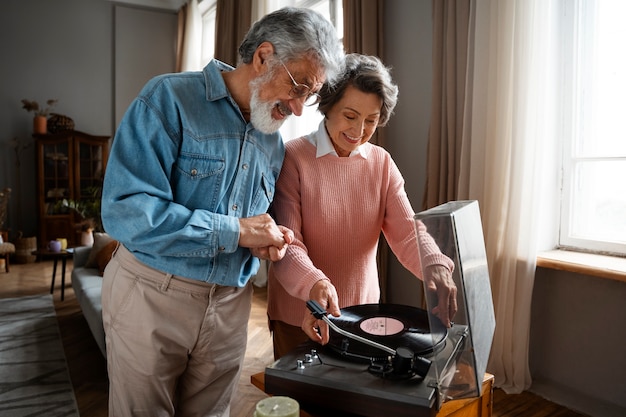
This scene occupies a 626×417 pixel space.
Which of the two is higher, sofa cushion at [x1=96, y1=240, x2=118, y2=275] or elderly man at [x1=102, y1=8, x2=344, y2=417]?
elderly man at [x1=102, y1=8, x2=344, y2=417]

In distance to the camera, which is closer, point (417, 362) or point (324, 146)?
point (417, 362)

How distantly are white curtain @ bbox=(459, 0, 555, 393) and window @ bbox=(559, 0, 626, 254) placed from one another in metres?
0.12

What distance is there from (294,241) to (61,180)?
6.30 meters

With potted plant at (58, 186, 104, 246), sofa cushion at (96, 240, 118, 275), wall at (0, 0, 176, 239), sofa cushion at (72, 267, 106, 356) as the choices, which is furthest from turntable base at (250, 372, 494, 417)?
wall at (0, 0, 176, 239)

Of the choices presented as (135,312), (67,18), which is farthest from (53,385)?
(67,18)

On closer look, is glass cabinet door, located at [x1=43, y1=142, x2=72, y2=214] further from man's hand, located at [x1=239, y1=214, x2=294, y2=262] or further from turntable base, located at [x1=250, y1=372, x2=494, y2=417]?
turntable base, located at [x1=250, y1=372, x2=494, y2=417]

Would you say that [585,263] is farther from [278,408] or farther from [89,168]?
[89,168]

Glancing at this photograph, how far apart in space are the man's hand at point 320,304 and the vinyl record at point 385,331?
26 mm

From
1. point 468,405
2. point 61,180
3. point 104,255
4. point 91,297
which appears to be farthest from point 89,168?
point 468,405

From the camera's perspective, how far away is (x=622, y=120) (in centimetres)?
236

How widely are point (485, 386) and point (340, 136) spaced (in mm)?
748

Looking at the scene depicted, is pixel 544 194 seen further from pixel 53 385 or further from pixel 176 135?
pixel 53 385

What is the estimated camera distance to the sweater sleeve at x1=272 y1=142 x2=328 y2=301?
1.16 meters

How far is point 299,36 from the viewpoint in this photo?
3.64 ft
